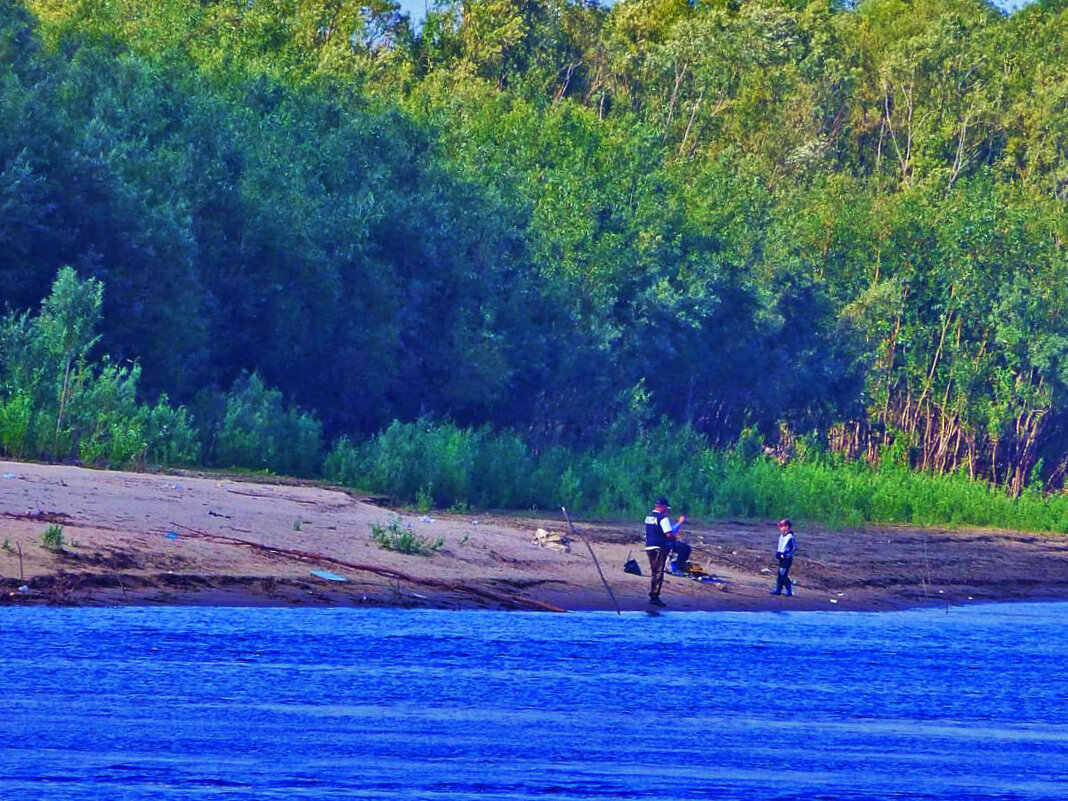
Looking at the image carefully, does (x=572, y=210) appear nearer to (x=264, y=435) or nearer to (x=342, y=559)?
(x=264, y=435)

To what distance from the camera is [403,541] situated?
25.3 meters

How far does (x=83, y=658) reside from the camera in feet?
58.0

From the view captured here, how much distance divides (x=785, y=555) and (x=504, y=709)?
11.0 metres

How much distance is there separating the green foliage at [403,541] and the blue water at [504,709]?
9.23ft

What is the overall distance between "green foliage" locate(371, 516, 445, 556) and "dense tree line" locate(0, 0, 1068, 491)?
9.76 metres

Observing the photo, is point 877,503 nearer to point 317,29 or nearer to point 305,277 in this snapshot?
point 305,277

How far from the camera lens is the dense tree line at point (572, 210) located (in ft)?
121

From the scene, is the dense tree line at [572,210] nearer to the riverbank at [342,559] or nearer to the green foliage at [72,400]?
the green foliage at [72,400]

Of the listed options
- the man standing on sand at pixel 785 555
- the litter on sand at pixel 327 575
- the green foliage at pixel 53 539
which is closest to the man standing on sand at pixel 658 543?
the man standing on sand at pixel 785 555

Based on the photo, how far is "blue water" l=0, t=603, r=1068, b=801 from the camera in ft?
45.7

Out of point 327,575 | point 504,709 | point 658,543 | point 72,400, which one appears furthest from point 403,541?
point 504,709

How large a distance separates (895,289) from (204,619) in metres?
43.6

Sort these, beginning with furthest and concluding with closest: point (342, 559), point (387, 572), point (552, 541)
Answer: point (552, 541) < point (342, 559) < point (387, 572)

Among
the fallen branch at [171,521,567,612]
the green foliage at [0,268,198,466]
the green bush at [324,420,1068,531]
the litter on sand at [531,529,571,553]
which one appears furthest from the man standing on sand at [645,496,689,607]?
the green foliage at [0,268,198,466]
